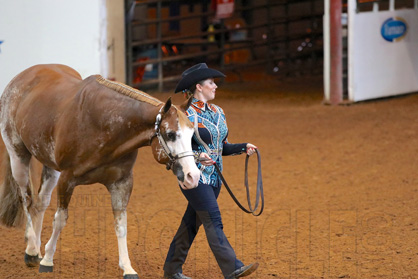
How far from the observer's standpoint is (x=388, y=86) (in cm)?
1177

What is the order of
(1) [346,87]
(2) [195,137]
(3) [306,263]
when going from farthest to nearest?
(1) [346,87] < (3) [306,263] < (2) [195,137]

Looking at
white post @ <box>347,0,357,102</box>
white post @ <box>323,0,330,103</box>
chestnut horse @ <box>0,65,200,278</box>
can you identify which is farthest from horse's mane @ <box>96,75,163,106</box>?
white post @ <box>323,0,330,103</box>

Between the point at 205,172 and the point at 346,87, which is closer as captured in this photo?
the point at 205,172

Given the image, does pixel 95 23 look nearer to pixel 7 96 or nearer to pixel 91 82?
pixel 7 96

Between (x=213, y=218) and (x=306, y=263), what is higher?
(x=213, y=218)

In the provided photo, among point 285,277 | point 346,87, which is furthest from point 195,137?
point 346,87

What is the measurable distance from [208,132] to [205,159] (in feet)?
0.61

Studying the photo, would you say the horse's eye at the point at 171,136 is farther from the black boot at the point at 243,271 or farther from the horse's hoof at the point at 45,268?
the horse's hoof at the point at 45,268

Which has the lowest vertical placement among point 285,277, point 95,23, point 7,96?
point 285,277

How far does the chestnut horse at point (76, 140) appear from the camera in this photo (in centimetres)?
398

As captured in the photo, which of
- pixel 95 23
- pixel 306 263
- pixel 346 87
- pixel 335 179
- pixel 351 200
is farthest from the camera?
pixel 346 87

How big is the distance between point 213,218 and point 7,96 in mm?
2079

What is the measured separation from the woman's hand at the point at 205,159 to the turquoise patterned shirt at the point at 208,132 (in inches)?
2.0

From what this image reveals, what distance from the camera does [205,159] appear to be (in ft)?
13.5
